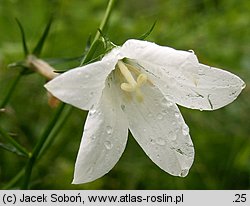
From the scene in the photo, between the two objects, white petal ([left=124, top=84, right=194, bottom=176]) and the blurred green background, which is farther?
the blurred green background

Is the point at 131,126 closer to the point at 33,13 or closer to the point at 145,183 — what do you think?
the point at 145,183

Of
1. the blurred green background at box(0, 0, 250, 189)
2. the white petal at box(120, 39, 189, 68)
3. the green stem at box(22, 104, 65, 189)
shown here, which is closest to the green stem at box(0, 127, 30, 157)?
the green stem at box(22, 104, 65, 189)

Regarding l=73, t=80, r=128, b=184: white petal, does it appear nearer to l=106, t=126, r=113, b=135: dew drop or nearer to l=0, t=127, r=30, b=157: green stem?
l=106, t=126, r=113, b=135: dew drop

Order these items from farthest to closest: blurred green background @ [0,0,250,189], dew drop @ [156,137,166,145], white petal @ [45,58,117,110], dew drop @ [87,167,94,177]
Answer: blurred green background @ [0,0,250,189], dew drop @ [156,137,166,145], dew drop @ [87,167,94,177], white petal @ [45,58,117,110]

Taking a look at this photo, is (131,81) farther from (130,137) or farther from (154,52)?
(130,137)

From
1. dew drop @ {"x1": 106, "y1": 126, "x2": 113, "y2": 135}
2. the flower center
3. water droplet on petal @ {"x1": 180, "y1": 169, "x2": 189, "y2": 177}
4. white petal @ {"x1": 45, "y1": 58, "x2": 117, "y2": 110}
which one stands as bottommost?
water droplet on petal @ {"x1": 180, "y1": 169, "x2": 189, "y2": 177}

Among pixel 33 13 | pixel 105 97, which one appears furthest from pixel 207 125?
pixel 105 97
